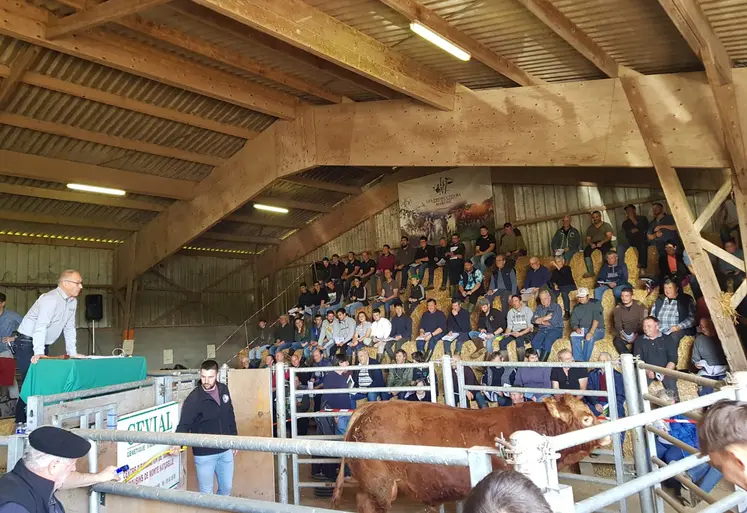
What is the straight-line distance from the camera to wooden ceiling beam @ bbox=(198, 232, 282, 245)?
19.3m

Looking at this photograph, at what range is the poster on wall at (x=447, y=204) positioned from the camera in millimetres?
15445

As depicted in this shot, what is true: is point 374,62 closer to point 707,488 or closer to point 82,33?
point 82,33

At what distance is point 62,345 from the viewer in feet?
54.5

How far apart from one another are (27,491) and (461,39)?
6908 millimetres

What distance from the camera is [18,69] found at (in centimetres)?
908

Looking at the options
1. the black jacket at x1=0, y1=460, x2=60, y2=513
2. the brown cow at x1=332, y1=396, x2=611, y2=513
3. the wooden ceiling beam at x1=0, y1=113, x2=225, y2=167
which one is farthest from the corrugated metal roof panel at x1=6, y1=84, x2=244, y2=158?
the black jacket at x1=0, y1=460, x2=60, y2=513

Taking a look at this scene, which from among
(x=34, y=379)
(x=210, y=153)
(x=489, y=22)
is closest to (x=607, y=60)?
(x=489, y=22)

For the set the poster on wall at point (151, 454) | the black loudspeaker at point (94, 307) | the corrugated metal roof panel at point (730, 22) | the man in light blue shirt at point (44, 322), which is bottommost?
the poster on wall at point (151, 454)

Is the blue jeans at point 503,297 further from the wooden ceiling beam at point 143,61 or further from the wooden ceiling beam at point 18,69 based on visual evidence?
the wooden ceiling beam at point 18,69

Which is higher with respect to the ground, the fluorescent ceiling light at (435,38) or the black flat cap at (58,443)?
the fluorescent ceiling light at (435,38)

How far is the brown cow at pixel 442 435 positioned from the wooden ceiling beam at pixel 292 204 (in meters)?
13.1

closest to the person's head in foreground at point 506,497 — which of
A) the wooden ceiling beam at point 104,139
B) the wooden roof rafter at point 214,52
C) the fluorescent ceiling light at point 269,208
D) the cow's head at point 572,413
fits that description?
the cow's head at point 572,413

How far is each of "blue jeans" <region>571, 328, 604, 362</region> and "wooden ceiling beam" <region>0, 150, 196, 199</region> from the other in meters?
9.85

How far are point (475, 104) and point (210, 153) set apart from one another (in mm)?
7124
